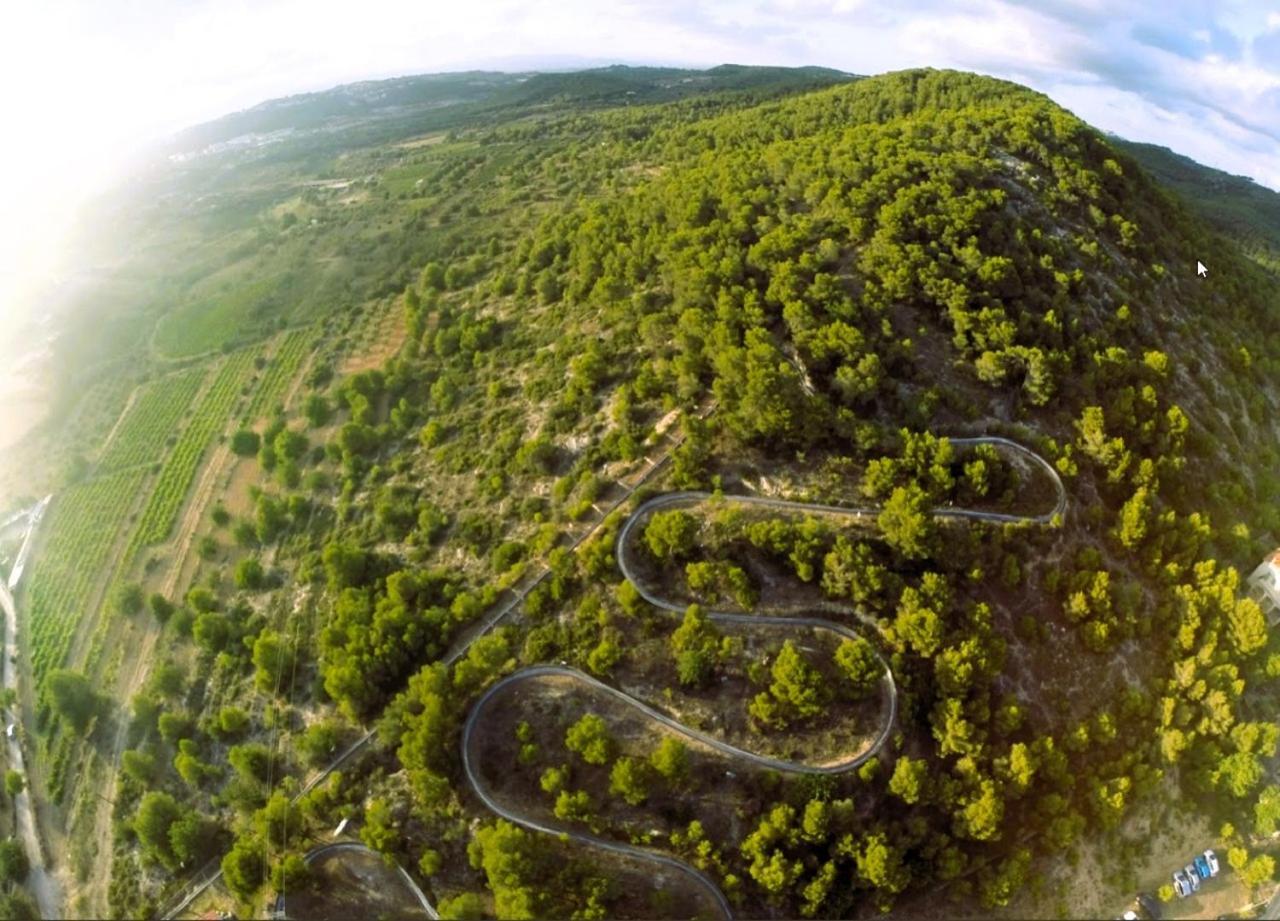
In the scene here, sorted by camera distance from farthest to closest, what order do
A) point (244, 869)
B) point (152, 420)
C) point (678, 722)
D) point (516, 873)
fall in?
1. point (152, 420)
2. point (678, 722)
3. point (244, 869)
4. point (516, 873)

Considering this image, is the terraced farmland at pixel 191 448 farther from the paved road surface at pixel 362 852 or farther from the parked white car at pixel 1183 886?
the parked white car at pixel 1183 886

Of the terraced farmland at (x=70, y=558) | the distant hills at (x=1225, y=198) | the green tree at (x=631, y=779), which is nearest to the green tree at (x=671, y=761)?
the green tree at (x=631, y=779)

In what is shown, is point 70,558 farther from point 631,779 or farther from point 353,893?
point 631,779

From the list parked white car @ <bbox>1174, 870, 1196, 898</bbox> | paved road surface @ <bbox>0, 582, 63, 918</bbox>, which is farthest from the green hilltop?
parked white car @ <bbox>1174, 870, 1196, 898</bbox>

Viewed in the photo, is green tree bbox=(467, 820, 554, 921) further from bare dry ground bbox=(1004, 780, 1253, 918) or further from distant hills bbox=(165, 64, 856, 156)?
distant hills bbox=(165, 64, 856, 156)

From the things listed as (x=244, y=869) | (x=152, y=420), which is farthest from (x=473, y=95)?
(x=244, y=869)

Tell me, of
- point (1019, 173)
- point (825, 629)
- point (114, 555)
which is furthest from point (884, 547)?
point (114, 555)

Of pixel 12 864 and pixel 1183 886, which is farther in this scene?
pixel 1183 886
